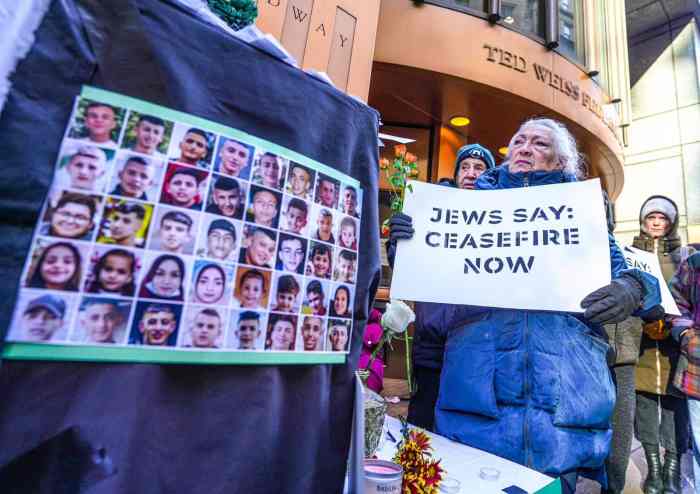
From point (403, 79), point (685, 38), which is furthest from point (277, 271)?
point (685, 38)

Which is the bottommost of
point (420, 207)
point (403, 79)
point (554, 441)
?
point (554, 441)

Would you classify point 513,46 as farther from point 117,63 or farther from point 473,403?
point 117,63

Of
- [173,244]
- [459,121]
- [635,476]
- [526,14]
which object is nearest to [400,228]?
[173,244]

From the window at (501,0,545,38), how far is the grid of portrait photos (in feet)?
14.1

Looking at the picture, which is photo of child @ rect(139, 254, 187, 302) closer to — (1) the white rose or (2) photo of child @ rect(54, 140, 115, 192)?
(2) photo of child @ rect(54, 140, 115, 192)

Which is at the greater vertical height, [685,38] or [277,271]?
[685,38]

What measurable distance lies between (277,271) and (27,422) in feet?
0.69

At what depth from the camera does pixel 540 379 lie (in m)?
0.87

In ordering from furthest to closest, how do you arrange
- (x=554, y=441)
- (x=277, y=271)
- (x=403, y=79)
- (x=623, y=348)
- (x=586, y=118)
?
(x=586, y=118) < (x=403, y=79) < (x=623, y=348) < (x=554, y=441) < (x=277, y=271)

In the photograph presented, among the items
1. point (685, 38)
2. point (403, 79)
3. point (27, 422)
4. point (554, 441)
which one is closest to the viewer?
point (27, 422)

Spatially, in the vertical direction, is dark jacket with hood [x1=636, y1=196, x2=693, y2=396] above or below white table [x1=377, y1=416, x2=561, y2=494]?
above

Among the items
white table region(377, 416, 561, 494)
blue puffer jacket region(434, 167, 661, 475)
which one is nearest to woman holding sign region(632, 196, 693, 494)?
blue puffer jacket region(434, 167, 661, 475)

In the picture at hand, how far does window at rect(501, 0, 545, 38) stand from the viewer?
3639 millimetres

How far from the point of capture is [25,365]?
9.7 inches
